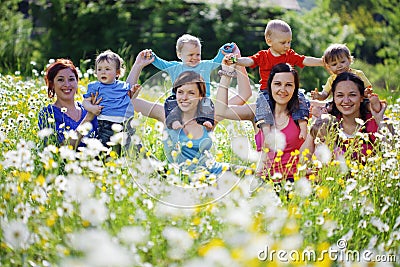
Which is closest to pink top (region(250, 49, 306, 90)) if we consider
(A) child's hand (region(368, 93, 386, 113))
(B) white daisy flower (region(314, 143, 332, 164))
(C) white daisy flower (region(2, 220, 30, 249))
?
(A) child's hand (region(368, 93, 386, 113))

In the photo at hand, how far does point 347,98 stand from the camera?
15.2 feet

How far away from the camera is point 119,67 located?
4977 mm

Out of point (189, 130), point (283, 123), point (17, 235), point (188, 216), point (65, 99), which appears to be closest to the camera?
point (17, 235)

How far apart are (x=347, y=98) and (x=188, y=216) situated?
2.04 metres

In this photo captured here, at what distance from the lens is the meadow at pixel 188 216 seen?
257cm

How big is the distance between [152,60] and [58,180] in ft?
Answer: 7.29

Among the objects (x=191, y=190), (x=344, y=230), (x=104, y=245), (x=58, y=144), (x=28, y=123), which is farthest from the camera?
(x=28, y=123)

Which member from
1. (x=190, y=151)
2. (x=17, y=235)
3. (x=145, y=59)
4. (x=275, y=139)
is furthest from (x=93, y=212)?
(x=145, y=59)

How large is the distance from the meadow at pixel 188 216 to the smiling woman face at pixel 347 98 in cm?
67

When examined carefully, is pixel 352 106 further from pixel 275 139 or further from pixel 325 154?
pixel 325 154

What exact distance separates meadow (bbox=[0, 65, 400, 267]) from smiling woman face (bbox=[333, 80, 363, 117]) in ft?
2.20

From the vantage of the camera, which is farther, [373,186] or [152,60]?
[152,60]

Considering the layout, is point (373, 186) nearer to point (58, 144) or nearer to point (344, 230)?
point (344, 230)

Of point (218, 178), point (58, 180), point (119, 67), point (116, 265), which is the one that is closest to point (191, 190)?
point (218, 178)
